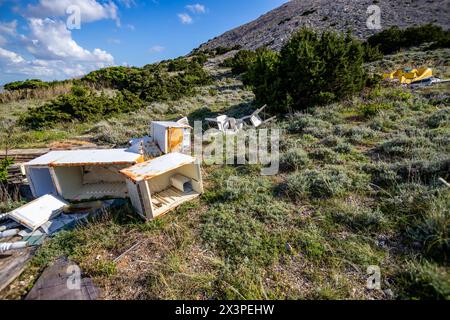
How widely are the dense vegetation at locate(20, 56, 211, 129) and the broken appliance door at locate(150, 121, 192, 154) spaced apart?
6399 millimetres

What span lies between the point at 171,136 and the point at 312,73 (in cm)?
601

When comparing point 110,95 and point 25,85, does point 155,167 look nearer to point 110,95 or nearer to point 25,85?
point 110,95

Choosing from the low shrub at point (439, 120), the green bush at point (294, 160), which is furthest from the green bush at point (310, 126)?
the low shrub at point (439, 120)

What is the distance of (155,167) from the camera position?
3.59 m

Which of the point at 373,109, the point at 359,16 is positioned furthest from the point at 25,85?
the point at 359,16

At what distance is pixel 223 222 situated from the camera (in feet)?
11.4

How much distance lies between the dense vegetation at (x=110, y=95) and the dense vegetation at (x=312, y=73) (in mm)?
6752

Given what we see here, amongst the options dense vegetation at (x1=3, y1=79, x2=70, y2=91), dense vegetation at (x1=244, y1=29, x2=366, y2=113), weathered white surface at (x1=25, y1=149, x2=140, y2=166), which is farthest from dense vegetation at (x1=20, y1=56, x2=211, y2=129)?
weathered white surface at (x1=25, y1=149, x2=140, y2=166)

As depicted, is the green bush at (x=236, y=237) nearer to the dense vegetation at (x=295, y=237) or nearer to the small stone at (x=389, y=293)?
the dense vegetation at (x=295, y=237)

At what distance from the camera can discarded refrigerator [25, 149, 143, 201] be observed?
386 centimetres

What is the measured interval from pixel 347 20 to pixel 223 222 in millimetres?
32550

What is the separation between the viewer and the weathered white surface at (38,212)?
3492 millimetres
